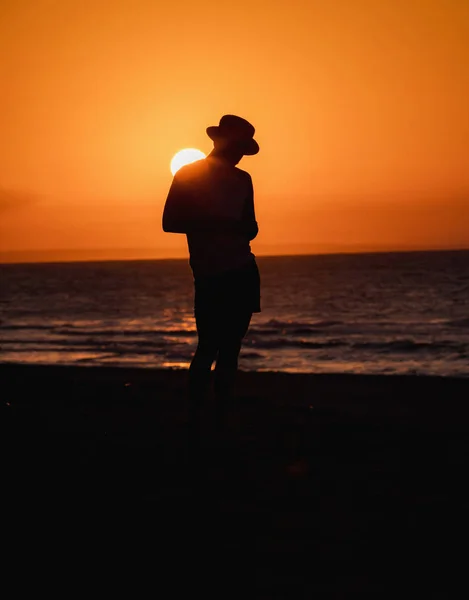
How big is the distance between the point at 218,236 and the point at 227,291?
36 cm

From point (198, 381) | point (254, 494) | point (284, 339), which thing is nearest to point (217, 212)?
point (198, 381)

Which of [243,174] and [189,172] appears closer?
[189,172]

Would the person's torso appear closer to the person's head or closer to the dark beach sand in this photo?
the person's head

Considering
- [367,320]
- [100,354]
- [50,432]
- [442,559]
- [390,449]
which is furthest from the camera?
[367,320]

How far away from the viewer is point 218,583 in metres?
2.89

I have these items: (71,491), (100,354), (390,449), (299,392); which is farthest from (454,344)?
(71,491)

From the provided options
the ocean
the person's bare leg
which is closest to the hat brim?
the person's bare leg

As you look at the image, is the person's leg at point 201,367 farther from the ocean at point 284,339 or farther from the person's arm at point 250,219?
the ocean at point 284,339

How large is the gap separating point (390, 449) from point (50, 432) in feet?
8.97

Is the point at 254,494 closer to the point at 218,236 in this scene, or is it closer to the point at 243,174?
the point at 218,236

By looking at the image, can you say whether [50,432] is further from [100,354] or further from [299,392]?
[100,354]

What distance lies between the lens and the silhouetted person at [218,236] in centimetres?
458

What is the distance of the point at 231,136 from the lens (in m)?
4.70

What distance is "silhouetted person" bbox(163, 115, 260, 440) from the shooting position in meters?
4.58
